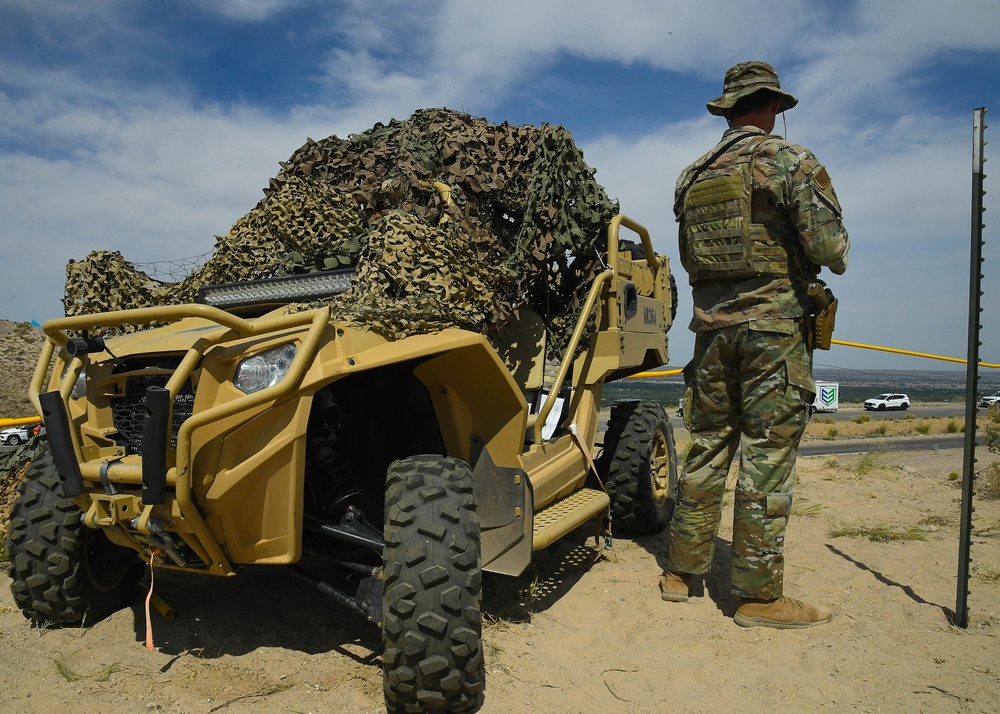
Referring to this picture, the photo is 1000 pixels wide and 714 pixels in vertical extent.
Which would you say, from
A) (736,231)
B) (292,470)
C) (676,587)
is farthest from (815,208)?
(292,470)

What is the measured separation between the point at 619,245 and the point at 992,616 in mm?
2858

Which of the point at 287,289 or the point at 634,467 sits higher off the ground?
the point at 287,289

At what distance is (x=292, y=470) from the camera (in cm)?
274

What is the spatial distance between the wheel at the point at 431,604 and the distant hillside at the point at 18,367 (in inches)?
444

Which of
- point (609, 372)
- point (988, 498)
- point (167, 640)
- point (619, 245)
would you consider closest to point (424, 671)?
point (167, 640)

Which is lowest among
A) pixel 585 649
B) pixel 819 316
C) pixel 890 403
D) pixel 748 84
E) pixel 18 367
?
pixel 890 403

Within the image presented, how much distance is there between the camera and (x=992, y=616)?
3740 mm

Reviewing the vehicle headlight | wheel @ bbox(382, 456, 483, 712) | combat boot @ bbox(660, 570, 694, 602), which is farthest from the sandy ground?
the vehicle headlight

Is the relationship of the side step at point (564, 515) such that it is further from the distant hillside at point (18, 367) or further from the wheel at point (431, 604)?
the distant hillside at point (18, 367)

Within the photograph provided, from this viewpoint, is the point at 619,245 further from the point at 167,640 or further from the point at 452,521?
the point at 167,640

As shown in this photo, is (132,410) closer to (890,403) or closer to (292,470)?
(292,470)

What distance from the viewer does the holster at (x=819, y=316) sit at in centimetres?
381

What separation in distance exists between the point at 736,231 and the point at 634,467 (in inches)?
77.1

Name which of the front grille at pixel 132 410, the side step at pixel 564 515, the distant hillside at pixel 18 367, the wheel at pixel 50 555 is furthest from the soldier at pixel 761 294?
the distant hillside at pixel 18 367
